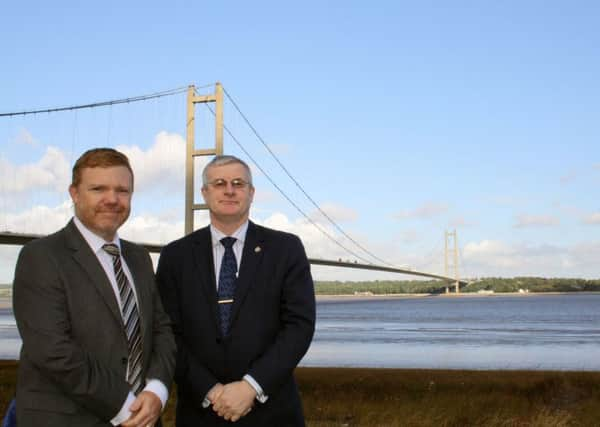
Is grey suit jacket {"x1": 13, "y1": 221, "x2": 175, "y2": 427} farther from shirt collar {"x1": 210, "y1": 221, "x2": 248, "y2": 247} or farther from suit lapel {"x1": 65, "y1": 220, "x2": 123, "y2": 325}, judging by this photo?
shirt collar {"x1": 210, "y1": 221, "x2": 248, "y2": 247}

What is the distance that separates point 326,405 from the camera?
652 cm

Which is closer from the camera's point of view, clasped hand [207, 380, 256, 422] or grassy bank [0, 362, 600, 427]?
clasped hand [207, 380, 256, 422]

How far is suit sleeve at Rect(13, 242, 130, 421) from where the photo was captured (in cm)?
181

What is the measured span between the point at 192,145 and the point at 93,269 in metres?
13.9

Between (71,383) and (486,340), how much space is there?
26.2 m

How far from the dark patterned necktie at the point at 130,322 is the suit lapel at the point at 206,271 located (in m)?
0.29

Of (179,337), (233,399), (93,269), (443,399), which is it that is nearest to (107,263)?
(93,269)

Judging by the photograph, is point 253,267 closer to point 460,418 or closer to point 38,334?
point 38,334

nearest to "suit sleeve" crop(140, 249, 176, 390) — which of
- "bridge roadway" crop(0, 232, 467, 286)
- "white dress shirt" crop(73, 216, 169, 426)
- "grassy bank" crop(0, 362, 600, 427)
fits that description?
"white dress shirt" crop(73, 216, 169, 426)

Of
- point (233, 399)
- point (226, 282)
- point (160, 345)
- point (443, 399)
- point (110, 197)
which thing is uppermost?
point (110, 197)

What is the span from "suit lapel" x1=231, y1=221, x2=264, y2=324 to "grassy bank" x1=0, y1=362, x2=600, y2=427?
3.24m

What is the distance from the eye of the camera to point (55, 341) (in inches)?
71.5

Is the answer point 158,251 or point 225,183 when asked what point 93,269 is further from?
point 158,251

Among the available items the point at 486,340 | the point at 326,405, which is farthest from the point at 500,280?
the point at 326,405
